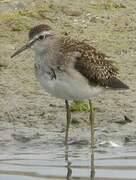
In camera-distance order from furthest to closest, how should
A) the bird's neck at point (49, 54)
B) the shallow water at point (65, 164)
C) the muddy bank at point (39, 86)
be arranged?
the muddy bank at point (39, 86)
the bird's neck at point (49, 54)
the shallow water at point (65, 164)

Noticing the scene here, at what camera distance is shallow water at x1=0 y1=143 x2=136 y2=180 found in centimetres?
984

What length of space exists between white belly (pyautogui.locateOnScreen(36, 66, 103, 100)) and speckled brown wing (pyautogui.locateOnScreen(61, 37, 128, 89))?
146 millimetres

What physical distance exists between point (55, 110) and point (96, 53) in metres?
1.16

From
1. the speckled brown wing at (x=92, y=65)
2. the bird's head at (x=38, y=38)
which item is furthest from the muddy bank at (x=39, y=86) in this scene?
the bird's head at (x=38, y=38)

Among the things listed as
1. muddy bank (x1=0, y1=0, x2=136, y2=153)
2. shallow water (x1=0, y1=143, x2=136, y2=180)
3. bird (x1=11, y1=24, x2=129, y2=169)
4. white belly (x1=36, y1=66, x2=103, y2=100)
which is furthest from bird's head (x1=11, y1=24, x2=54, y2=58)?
shallow water (x1=0, y1=143, x2=136, y2=180)

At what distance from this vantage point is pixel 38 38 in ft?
36.8

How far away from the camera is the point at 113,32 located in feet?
48.0

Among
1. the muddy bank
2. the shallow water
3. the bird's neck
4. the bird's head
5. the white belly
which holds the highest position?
the bird's head

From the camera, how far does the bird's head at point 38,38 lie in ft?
36.8

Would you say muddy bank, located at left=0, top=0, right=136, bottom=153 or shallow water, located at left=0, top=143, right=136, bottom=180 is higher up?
shallow water, located at left=0, top=143, right=136, bottom=180

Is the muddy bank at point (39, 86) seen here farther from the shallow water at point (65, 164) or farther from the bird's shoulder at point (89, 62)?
the bird's shoulder at point (89, 62)

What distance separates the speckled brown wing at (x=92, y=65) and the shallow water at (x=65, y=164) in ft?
2.84

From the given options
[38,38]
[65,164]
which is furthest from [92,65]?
[65,164]

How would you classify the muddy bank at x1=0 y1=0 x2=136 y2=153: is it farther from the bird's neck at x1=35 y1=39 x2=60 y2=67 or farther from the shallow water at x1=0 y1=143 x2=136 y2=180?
the bird's neck at x1=35 y1=39 x2=60 y2=67
